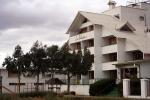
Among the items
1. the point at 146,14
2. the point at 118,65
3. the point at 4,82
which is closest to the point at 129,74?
the point at 118,65

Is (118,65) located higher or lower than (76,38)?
lower

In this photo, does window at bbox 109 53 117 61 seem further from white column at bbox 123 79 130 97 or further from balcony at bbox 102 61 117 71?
white column at bbox 123 79 130 97

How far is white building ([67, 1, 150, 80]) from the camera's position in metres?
58.7

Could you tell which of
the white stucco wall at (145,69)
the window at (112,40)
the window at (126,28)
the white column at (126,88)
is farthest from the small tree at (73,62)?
the white column at (126,88)

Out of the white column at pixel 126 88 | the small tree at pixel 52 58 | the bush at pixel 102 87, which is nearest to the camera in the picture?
the white column at pixel 126 88

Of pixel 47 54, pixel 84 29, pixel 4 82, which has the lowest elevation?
pixel 4 82

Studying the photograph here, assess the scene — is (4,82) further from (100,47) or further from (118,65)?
(118,65)

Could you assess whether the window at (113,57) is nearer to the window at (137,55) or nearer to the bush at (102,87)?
the window at (137,55)

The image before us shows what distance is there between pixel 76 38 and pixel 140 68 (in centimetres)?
2263

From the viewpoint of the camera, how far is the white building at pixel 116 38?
193 ft

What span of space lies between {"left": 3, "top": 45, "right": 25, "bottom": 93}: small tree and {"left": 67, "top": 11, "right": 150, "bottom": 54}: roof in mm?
13242

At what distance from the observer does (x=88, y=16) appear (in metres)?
70.9

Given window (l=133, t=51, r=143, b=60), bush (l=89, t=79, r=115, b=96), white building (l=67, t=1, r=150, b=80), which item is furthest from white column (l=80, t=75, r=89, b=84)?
bush (l=89, t=79, r=115, b=96)

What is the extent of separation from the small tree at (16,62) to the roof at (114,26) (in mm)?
13242
